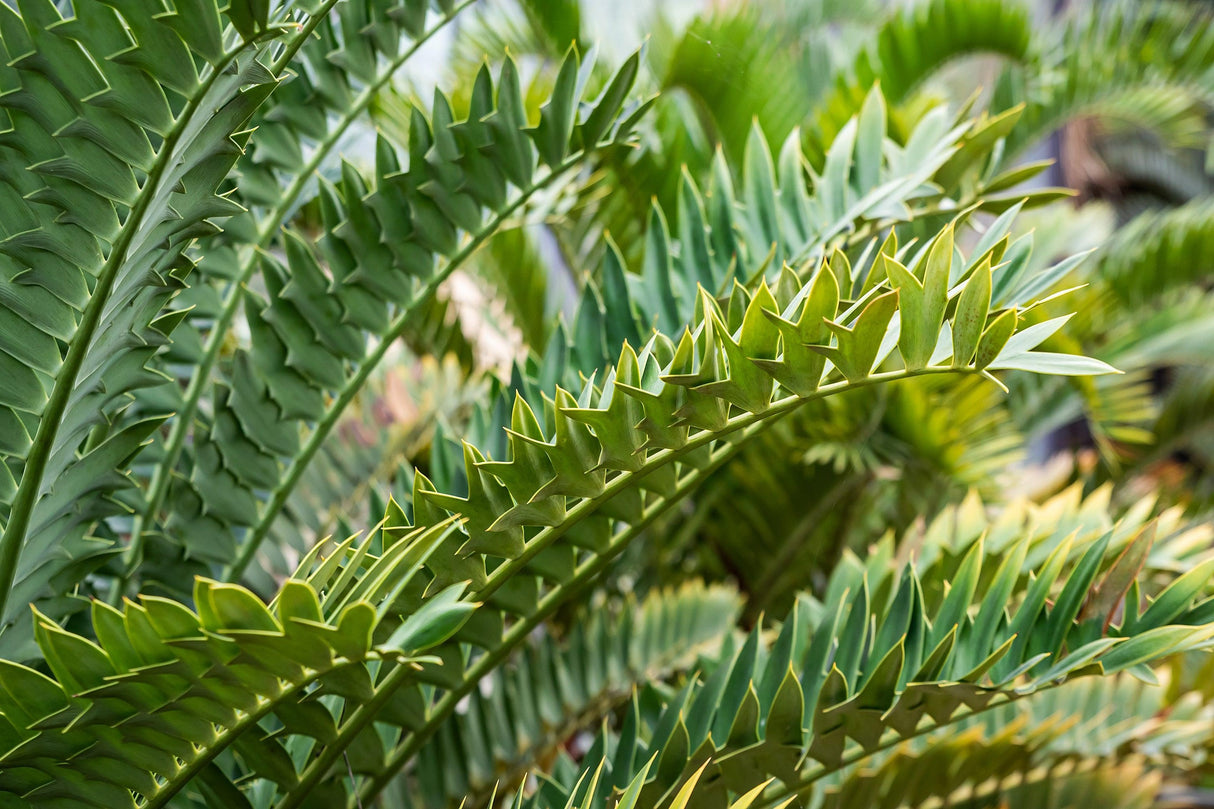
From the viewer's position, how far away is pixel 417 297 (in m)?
0.77

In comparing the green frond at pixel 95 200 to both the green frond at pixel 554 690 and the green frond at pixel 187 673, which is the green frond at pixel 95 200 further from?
the green frond at pixel 554 690

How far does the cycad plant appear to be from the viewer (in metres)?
0.45

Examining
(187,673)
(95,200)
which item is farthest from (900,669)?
(95,200)

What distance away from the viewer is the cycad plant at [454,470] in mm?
451

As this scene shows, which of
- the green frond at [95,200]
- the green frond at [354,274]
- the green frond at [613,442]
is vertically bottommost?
the green frond at [613,442]

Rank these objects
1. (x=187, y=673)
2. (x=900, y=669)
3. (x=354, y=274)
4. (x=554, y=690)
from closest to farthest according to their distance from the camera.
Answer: (x=187, y=673)
(x=900, y=669)
(x=354, y=274)
(x=554, y=690)

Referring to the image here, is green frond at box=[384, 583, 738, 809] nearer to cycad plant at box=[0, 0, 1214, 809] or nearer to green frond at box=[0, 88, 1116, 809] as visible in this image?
cycad plant at box=[0, 0, 1214, 809]

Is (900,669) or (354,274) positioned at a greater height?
(354,274)

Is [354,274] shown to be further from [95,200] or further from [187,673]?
[187,673]

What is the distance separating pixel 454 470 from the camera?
73 cm

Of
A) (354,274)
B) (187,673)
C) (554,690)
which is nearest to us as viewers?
(187,673)

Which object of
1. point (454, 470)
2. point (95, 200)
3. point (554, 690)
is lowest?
point (554, 690)

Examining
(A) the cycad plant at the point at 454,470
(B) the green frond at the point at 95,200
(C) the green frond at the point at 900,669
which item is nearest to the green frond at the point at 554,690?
(A) the cycad plant at the point at 454,470

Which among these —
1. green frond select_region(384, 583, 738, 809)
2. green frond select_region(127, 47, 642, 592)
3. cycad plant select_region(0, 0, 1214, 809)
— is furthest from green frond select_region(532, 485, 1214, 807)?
green frond select_region(127, 47, 642, 592)
